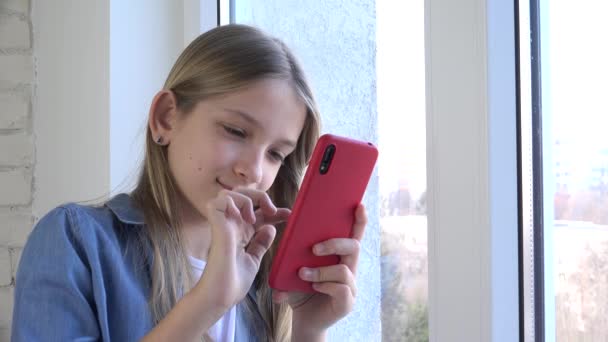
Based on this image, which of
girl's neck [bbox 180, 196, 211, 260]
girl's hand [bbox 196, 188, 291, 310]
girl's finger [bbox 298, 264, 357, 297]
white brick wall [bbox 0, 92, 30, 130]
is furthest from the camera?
white brick wall [bbox 0, 92, 30, 130]

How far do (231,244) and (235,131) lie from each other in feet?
0.56

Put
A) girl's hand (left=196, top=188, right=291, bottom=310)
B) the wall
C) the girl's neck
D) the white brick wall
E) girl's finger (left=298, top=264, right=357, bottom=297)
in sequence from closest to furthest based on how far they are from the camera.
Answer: girl's hand (left=196, top=188, right=291, bottom=310), girl's finger (left=298, top=264, right=357, bottom=297), the girl's neck, the wall, the white brick wall

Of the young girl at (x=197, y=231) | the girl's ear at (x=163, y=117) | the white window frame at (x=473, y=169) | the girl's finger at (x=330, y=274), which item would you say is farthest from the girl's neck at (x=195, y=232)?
the white window frame at (x=473, y=169)

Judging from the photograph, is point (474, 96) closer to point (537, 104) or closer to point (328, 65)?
point (537, 104)

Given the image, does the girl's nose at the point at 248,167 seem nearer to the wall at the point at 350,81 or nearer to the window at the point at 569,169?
the wall at the point at 350,81

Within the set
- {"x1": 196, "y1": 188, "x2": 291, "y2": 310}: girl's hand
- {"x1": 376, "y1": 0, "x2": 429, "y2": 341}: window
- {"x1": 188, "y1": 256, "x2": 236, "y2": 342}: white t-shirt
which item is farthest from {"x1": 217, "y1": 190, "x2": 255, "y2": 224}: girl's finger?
{"x1": 376, "y1": 0, "x2": 429, "y2": 341}: window

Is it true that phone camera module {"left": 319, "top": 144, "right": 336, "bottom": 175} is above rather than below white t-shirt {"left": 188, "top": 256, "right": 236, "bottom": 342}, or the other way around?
above

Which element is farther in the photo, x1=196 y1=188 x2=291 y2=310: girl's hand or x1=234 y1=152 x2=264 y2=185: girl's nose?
x1=234 y1=152 x2=264 y2=185: girl's nose

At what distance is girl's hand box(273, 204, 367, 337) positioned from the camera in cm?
74

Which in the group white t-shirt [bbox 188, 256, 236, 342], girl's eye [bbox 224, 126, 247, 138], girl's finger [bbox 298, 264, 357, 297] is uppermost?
girl's eye [bbox 224, 126, 247, 138]

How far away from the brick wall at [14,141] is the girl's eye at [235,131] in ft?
2.70

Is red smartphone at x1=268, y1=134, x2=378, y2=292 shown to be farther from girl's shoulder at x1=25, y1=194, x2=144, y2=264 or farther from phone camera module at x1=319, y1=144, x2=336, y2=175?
girl's shoulder at x1=25, y1=194, x2=144, y2=264

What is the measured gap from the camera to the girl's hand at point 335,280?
744mm

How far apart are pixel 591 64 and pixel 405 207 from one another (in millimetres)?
343
